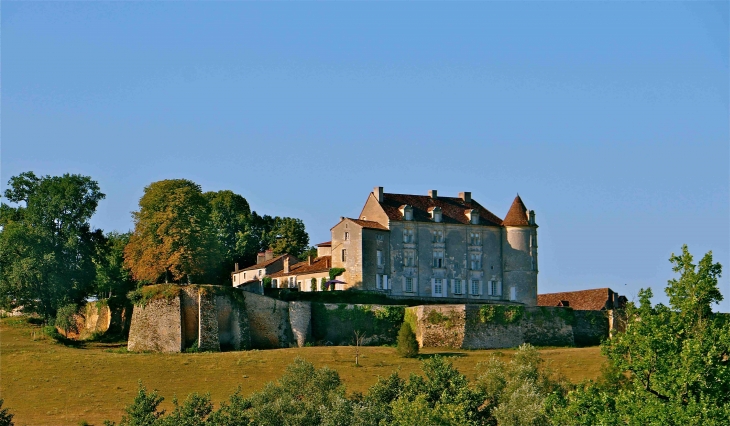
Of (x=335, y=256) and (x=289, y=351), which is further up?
(x=335, y=256)

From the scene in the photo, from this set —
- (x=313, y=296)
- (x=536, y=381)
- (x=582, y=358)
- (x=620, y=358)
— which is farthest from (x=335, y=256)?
(x=620, y=358)

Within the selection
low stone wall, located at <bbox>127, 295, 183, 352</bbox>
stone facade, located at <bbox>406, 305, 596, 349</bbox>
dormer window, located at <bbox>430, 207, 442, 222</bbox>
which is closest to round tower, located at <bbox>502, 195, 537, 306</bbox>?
dormer window, located at <bbox>430, 207, 442, 222</bbox>

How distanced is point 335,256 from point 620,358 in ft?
149

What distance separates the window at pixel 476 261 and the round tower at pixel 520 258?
158 centimetres

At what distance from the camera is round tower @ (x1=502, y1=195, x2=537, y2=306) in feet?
274

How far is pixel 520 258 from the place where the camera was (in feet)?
274

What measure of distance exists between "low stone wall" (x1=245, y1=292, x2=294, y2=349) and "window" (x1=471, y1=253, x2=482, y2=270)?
580 inches

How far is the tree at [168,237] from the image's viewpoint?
7438 cm

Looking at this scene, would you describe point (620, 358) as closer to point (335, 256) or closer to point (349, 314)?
point (349, 314)

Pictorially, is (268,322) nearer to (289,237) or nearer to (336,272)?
(336,272)

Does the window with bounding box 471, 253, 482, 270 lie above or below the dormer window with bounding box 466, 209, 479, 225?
below

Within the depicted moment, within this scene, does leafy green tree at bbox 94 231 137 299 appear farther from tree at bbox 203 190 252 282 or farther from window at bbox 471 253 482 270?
window at bbox 471 253 482 270

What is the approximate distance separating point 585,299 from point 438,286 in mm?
11515

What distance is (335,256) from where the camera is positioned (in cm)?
8275
